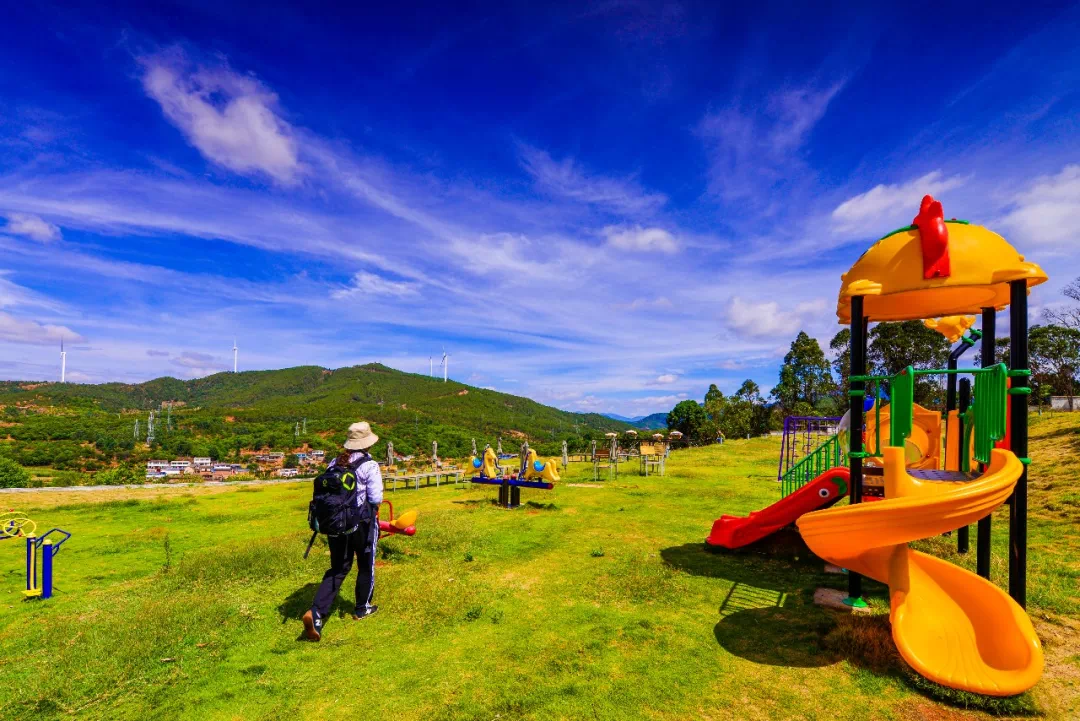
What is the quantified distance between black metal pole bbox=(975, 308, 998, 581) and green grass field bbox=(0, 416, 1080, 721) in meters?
0.70

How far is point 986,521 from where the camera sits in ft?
20.2

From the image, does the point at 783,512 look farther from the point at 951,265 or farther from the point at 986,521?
the point at 951,265

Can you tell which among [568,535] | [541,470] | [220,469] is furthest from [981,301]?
[220,469]

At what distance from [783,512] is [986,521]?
2.65m

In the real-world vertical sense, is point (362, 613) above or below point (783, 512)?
below

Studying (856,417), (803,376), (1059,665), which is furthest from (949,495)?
(803,376)

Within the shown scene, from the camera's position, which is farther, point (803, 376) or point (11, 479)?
point (803, 376)

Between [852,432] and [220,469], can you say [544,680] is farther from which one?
[220,469]

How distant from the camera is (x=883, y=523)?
4828mm

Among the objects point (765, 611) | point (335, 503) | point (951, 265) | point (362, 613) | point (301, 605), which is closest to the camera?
point (335, 503)

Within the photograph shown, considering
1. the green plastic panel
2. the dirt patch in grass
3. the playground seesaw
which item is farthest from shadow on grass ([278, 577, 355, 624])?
the playground seesaw

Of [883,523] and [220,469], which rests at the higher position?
[883,523]

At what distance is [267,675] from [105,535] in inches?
357

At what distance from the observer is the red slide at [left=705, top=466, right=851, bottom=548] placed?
25.3 ft
